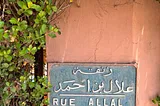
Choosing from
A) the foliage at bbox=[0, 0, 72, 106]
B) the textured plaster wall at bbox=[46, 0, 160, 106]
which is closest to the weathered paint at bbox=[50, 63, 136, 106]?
the textured plaster wall at bbox=[46, 0, 160, 106]

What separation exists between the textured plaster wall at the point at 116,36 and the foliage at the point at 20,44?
16.1 inches

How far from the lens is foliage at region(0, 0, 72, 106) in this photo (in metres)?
1.72

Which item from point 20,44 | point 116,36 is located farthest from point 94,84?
point 20,44

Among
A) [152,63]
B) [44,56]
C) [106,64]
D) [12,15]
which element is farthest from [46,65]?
[152,63]

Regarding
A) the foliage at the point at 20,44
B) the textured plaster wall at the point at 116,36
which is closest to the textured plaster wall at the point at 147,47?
the textured plaster wall at the point at 116,36

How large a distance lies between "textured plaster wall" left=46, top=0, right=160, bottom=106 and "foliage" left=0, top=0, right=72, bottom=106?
1.34 feet

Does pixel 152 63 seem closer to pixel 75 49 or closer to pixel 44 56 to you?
pixel 75 49

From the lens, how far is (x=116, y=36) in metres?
2.33

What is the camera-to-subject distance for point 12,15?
1.94m

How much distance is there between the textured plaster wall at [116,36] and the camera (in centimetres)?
233

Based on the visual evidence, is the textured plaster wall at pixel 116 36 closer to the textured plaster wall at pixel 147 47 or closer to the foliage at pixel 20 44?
the textured plaster wall at pixel 147 47

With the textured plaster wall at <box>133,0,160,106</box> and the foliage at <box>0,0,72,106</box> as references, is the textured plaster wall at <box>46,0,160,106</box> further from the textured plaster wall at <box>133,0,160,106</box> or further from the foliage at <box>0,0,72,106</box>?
the foliage at <box>0,0,72,106</box>

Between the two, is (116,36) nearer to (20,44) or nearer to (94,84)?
(94,84)

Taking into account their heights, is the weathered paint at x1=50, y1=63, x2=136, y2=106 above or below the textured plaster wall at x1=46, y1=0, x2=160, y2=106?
below
